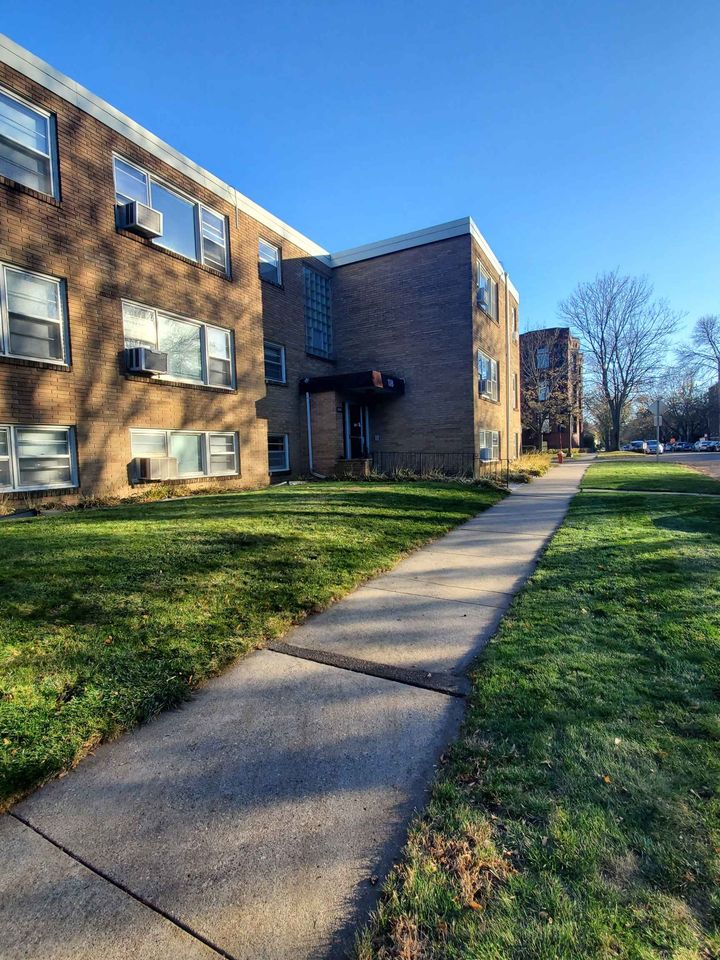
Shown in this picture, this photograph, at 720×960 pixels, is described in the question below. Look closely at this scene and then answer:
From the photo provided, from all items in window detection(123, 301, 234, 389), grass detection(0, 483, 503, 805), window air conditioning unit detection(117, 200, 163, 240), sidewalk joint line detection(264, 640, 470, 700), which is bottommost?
sidewalk joint line detection(264, 640, 470, 700)

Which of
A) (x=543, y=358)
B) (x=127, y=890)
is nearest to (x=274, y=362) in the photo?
(x=127, y=890)

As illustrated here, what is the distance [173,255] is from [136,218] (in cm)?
135

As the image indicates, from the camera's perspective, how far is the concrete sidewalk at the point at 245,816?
166cm

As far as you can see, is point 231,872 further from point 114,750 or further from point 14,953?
point 114,750

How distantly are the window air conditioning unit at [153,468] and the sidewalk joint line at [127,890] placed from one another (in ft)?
32.8

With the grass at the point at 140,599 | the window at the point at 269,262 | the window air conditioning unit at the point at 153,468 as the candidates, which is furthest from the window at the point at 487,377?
the grass at the point at 140,599

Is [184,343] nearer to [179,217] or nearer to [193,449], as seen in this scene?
[193,449]

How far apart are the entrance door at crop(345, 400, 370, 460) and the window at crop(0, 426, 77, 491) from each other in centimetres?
998

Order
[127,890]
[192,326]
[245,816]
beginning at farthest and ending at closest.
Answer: [192,326] → [245,816] → [127,890]

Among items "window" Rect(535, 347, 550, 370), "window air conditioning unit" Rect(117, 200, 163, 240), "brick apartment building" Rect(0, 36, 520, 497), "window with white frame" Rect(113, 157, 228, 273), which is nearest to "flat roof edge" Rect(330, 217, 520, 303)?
"brick apartment building" Rect(0, 36, 520, 497)

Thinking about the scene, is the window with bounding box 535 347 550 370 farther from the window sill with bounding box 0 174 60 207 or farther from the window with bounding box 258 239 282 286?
the window sill with bounding box 0 174 60 207

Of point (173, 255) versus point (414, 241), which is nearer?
point (173, 255)

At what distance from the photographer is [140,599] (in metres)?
4.29

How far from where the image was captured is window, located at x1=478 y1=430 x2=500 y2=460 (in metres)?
19.5
